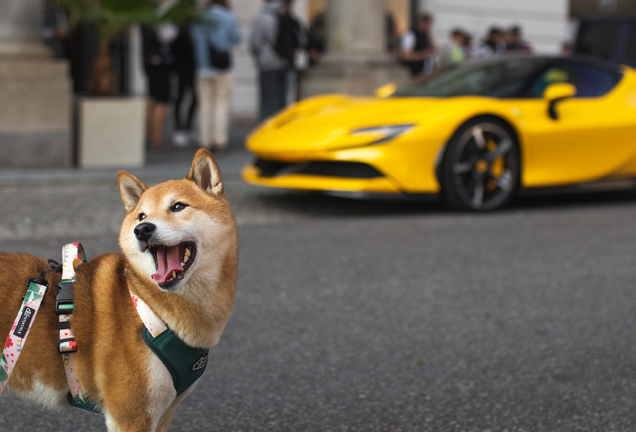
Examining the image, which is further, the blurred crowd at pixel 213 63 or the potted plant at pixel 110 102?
the blurred crowd at pixel 213 63

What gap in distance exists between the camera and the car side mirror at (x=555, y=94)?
7.18 m

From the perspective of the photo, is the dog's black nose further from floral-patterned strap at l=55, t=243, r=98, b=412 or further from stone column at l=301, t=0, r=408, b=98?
stone column at l=301, t=0, r=408, b=98

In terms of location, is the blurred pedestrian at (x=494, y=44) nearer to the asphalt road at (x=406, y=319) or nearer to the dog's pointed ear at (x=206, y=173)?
the asphalt road at (x=406, y=319)

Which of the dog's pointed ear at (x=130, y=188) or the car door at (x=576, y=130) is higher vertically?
the dog's pointed ear at (x=130, y=188)

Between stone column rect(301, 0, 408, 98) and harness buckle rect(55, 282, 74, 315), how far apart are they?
10566mm

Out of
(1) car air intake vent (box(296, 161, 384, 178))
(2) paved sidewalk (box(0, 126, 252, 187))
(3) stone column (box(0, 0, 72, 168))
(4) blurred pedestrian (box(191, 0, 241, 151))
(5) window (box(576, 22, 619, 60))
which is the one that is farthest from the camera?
(5) window (box(576, 22, 619, 60))

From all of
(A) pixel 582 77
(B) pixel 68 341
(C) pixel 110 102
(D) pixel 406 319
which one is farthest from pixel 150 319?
(C) pixel 110 102

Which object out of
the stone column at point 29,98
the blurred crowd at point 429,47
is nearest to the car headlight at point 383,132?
the stone column at point 29,98

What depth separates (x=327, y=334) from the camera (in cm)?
388

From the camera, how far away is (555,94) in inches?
283

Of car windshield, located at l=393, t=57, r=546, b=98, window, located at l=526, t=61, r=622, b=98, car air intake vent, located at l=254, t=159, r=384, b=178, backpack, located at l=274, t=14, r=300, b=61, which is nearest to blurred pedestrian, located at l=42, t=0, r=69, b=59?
backpack, located at l=274, t=14, r=300, b=61

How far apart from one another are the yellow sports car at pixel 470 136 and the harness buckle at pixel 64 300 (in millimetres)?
4490

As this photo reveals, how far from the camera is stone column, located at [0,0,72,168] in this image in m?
8.58

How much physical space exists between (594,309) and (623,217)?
3178mm
